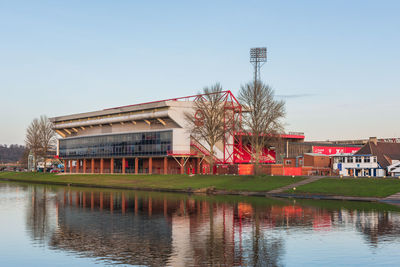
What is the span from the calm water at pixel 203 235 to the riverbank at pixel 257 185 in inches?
404

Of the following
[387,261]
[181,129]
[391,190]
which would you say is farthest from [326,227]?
[181,129]

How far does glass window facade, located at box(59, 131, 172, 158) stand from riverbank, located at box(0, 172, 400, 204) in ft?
30.4

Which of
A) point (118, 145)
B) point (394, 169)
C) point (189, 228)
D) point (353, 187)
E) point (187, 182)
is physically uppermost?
point (118, 145)

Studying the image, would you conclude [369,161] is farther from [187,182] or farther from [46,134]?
[46,134]

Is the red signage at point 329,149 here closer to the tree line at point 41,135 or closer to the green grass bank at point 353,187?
the green grass bank at point 353,187

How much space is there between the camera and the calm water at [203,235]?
26.4 metres

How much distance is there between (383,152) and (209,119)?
36.0 m

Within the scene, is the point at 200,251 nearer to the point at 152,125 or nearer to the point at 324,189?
the point at 324,189

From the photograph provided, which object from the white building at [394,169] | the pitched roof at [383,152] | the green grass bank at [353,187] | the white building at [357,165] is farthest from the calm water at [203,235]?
the pitched roof at [383,152]

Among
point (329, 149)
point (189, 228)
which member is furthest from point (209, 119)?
point (189, 228)

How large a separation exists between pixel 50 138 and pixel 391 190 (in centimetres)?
12440

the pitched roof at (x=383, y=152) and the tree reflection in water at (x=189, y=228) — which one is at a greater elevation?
the pitched roof at (x=383, y=152)

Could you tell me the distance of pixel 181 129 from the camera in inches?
4429

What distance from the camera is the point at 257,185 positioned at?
258 feet
